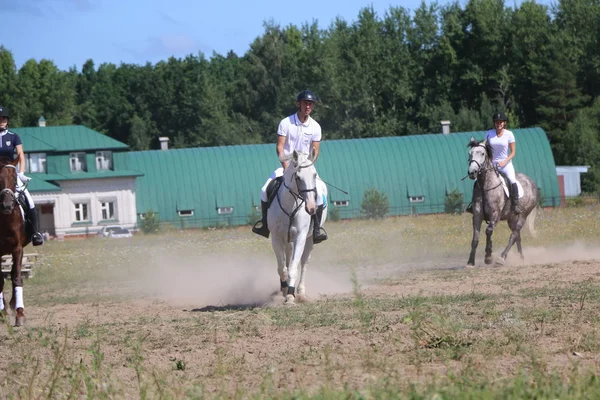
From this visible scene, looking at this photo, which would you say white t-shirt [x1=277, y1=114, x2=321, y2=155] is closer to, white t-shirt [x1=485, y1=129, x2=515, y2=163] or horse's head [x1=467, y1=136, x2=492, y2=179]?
horse's head [x1=467, y1=136, x2=492, y2=179]

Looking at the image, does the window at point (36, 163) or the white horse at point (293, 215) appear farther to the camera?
the window at point (36, 163)

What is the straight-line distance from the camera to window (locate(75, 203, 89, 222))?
69000 mm

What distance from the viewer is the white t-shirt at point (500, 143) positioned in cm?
1959

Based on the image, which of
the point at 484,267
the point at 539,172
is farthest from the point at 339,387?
the point at 539,172

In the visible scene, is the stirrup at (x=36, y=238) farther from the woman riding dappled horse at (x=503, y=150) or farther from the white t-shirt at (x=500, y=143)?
the white t-shirt at (x=500, y=143)

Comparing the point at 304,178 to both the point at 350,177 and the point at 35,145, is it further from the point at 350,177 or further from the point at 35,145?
the point at 35,145

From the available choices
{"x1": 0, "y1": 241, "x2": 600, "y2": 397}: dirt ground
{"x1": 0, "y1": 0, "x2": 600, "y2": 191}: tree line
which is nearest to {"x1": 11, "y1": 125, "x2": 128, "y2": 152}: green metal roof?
{"x1": 0, "y1": 0, "x2": 600, "y2": 191}: tree line

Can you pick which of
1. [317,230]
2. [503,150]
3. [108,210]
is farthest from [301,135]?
[108,210]

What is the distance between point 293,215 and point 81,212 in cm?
5736

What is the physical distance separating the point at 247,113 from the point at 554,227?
6211 centimetres

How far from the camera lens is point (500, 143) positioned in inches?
771

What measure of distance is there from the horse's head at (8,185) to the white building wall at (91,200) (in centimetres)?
5396

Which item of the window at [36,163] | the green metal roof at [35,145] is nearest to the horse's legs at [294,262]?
the green metal roof at [35,145]

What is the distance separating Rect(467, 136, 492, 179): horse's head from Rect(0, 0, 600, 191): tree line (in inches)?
2301
